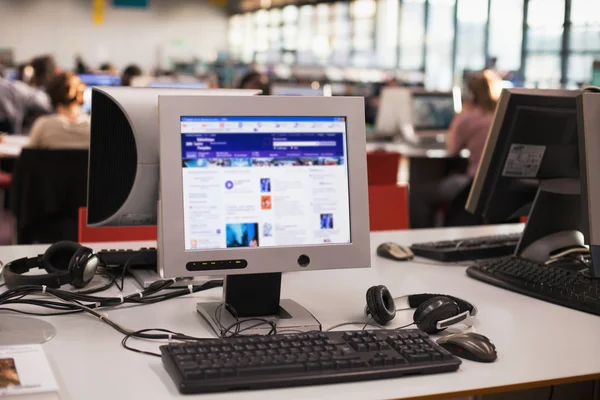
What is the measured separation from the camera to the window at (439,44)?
41.4 ft

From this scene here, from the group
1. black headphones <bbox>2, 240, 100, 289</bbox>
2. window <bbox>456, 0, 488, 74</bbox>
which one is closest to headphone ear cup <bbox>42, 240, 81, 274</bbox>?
black headphones <bbox>2, 240, 100, 289</bbox>

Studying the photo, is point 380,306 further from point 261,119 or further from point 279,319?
point 261,119

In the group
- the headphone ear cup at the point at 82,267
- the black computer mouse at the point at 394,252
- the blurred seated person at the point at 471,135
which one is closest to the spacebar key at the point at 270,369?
the headphone ear cup at the point at 82,267

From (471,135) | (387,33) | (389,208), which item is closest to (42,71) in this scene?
(471,135)

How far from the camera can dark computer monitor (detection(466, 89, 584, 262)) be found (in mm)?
2059

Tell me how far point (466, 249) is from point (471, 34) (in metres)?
10.6

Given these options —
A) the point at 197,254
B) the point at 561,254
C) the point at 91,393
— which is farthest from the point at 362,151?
the point at 561,254

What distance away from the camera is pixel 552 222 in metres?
2.13

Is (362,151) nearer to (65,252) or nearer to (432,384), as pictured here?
(432,384)

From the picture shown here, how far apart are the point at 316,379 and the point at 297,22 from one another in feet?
58.4

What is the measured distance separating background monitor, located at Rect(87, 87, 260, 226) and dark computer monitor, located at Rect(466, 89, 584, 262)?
75 centimetres

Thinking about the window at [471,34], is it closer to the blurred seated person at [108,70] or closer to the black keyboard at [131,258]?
the blurred seated person at [108,70]

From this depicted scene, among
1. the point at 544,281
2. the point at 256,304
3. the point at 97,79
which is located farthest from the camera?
the point at 97,79

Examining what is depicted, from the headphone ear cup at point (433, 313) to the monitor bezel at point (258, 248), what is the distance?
0.14m
